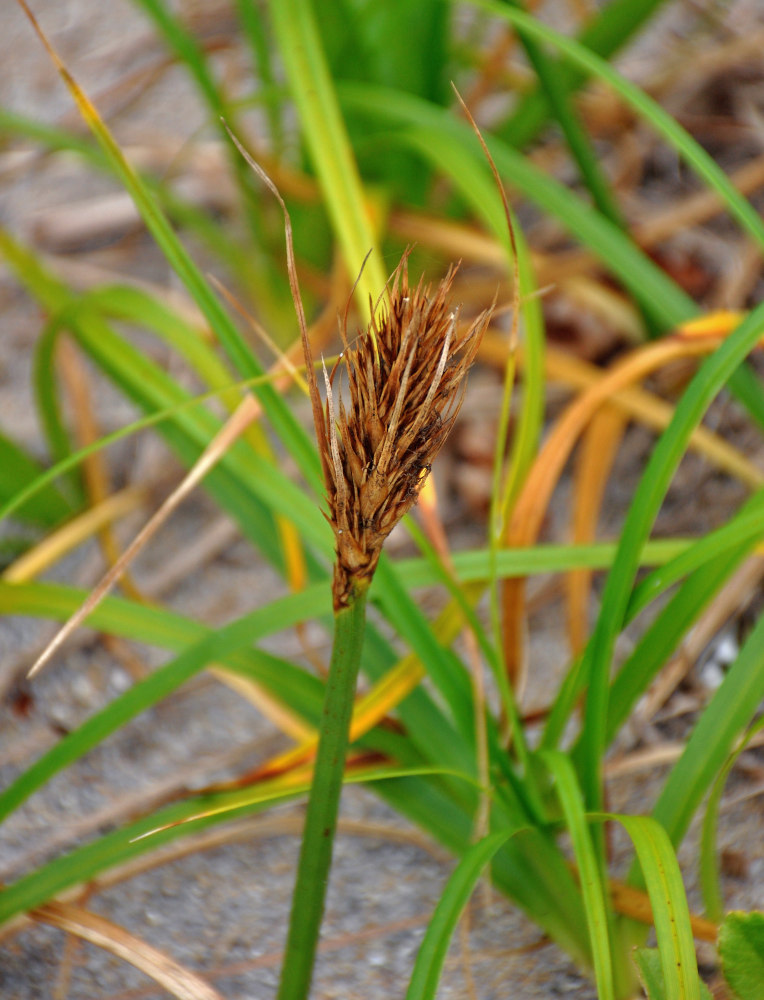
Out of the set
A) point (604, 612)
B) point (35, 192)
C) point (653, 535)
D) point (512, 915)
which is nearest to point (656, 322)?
point (653, 535)

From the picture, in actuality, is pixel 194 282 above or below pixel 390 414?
above

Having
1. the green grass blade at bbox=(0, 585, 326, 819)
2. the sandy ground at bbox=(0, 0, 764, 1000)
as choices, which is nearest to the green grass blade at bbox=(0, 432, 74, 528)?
the sandy ground at bbox=(0, 0, 764, 1000)

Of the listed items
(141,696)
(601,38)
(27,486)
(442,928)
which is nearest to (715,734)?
(442,928)

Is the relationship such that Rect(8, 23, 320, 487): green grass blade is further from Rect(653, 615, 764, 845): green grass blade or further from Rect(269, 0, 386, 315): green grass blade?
Rect(653, 615, 764, 845): green grass blade

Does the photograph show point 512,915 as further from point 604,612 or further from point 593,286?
point 593,286

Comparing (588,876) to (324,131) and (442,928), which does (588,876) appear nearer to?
(442,928)

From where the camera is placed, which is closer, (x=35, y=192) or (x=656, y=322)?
(x=656, y=322)

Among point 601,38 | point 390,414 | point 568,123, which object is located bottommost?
point 390,414
